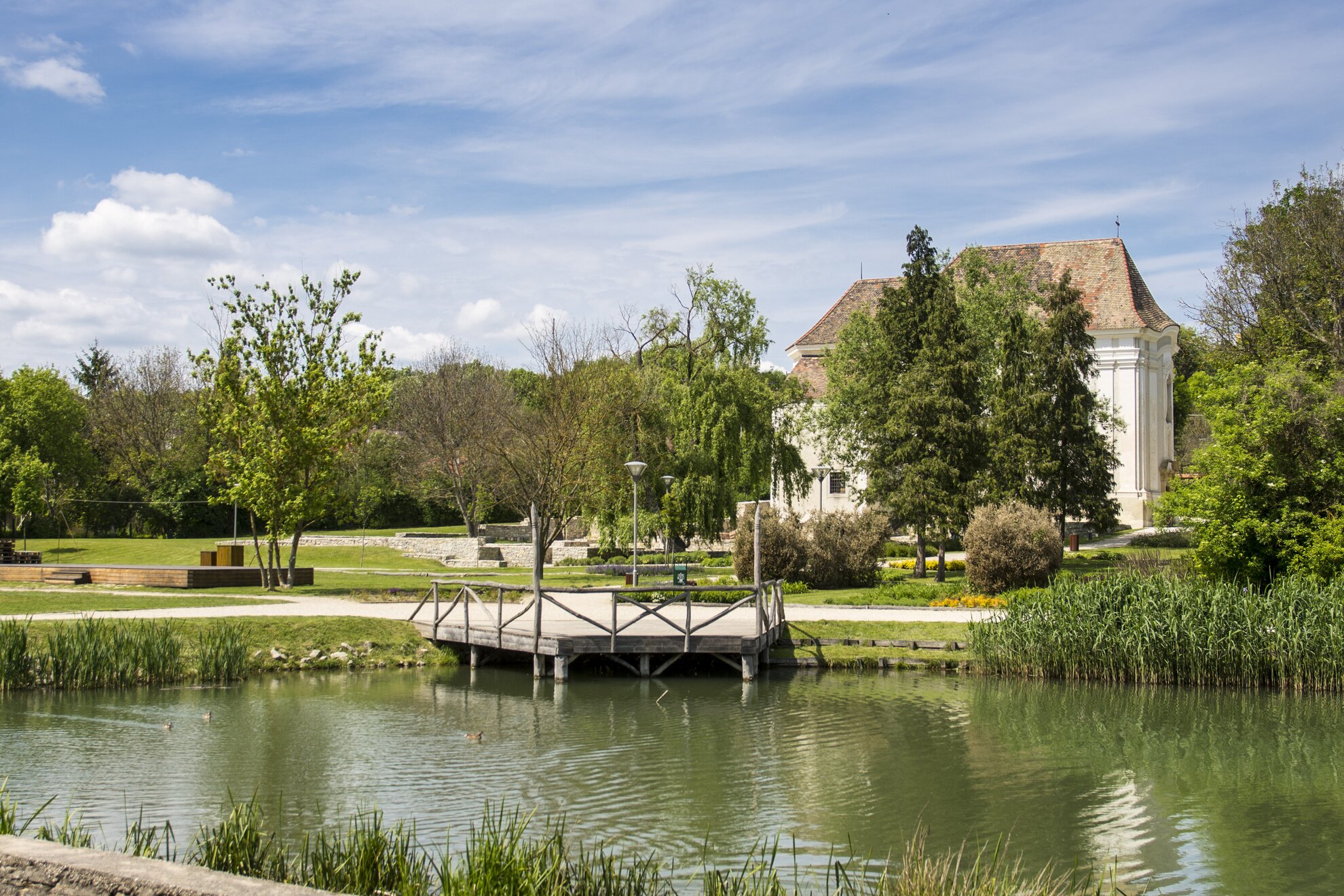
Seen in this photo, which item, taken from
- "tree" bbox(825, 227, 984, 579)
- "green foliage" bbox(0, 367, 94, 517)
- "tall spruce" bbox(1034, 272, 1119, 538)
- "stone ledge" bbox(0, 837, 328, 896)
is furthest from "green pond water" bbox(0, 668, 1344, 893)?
"green foliage" bbox(0, 367, 94, 517)

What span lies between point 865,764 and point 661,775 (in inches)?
100.0

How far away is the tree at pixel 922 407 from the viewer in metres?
33.1

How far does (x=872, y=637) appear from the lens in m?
A: 22.0

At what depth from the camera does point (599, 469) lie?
38.0 meters

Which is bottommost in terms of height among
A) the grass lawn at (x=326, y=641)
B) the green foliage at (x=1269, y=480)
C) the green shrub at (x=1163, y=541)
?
the grass lawn at (x=326, y=641)

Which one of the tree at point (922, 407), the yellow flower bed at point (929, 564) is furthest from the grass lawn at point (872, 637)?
the yellow flower bed at point (929, 564)

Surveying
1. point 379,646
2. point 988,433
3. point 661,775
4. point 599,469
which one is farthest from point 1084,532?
point 661,775

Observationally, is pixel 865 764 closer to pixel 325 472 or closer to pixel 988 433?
pixel 325 472

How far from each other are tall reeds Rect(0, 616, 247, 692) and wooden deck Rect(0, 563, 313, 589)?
10351mm

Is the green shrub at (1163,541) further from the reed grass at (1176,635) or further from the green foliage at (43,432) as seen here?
the green foliage at (43,432)

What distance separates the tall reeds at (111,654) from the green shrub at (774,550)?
1438cm

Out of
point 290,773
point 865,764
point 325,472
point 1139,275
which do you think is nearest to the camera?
point 290,773

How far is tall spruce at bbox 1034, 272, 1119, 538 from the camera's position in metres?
36.0

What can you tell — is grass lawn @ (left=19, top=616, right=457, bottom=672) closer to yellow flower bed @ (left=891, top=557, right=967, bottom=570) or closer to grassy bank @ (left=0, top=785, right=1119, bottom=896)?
grassy bank @ (left=0, top=785, right=1119, bottom=896)
